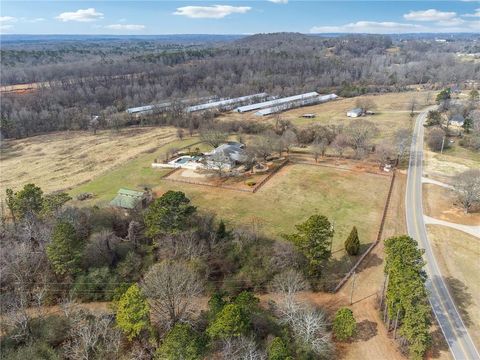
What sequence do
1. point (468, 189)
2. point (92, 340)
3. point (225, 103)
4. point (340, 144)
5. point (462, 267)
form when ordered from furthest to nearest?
point (225, 103)
point (340, 144)
point (468, 189)
point (462, 267)
point (92, 340)

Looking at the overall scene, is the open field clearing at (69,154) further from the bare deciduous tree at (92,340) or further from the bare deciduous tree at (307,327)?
the bare deciduous tree at (307,327)

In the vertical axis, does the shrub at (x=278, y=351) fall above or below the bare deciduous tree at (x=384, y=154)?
below

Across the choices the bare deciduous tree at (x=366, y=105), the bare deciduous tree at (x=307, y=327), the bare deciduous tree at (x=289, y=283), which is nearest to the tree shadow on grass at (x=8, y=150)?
the bare deciduous tree at (x=289, y=283)

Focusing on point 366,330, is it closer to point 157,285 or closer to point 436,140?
point 157,285

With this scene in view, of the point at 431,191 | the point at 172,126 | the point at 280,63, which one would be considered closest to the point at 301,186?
the point at 431,191

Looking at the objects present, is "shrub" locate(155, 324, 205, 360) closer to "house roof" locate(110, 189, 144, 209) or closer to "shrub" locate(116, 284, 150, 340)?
"shrub" locate(116, 284, 150, 340)

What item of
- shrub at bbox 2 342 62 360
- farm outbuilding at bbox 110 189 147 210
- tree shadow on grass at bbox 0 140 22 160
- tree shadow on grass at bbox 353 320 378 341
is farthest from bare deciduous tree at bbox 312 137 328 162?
tree shadow on grass at bbox 0 140 22 160

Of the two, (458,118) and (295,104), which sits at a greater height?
(458,118)

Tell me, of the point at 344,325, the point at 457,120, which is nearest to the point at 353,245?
the point at 344,325
